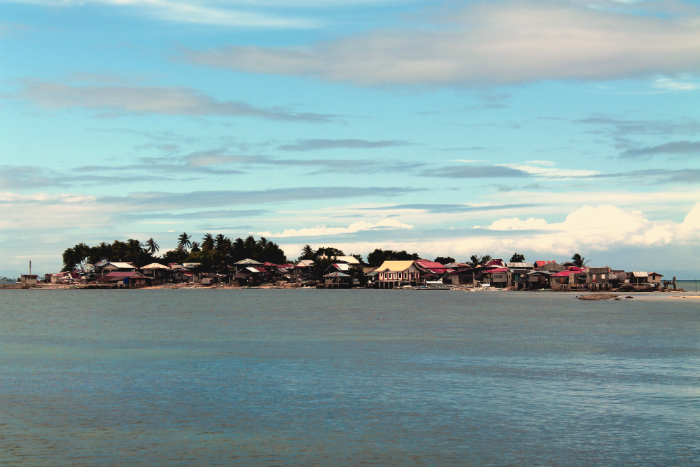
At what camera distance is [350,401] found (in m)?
25.8

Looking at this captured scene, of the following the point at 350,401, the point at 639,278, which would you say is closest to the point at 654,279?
the point at 639,278

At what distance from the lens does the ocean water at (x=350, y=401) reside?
18703 mm

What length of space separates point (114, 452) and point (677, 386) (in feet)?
78.5

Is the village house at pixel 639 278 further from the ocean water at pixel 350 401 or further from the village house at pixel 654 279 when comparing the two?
the ocean water at pixel 350 401

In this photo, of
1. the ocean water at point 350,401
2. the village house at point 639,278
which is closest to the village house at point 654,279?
the village house at point 639,278

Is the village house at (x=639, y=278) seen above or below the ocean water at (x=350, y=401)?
above

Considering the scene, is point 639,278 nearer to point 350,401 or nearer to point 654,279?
point 654,279

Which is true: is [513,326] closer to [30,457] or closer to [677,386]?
[677,386]

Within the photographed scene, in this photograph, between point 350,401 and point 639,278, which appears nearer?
point 350,401

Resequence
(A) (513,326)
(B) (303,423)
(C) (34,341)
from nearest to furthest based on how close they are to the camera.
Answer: (B) (303,423) < (C) (34,341) < (A) (513,326)

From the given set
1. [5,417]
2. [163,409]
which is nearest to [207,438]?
[163,409]

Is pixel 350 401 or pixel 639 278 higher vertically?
pixel 639 278

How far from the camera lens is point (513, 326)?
64.4 meters

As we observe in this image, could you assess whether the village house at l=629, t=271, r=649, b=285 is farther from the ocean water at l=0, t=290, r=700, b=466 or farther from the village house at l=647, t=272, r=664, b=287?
the ocean water at l=0, t=290, r=700, b=466
